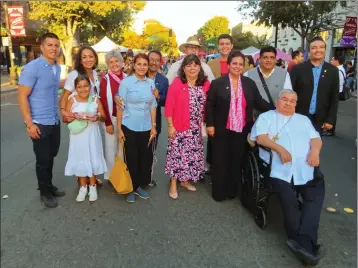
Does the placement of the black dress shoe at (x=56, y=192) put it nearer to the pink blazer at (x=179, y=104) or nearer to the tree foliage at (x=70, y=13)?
the pink blazer at (x=179, y=104)

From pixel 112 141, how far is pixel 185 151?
104 centimetres

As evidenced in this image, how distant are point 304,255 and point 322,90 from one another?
2.14 metres

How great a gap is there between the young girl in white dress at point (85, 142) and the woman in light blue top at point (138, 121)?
334 millimetres

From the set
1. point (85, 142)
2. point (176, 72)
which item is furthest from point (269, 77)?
point (85, 142)

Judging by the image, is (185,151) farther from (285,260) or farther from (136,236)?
(285,260)

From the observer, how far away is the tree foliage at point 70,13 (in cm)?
2145

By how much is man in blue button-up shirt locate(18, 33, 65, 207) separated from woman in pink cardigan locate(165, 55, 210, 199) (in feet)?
4.44

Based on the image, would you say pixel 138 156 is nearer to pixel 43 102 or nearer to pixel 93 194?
pixel 93 194

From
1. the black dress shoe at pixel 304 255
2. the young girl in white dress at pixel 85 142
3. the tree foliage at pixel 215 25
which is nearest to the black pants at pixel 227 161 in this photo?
the black dress shoe at pixel 304 255

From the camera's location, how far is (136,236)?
322cm

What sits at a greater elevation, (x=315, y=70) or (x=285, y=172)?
(x=315, y=70)

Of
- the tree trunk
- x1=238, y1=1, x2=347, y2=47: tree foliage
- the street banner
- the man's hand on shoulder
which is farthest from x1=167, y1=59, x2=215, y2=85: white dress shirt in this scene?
the tree trunk

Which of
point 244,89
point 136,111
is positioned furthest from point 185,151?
point 244,89

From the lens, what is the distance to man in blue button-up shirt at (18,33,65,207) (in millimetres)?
A: 3486
